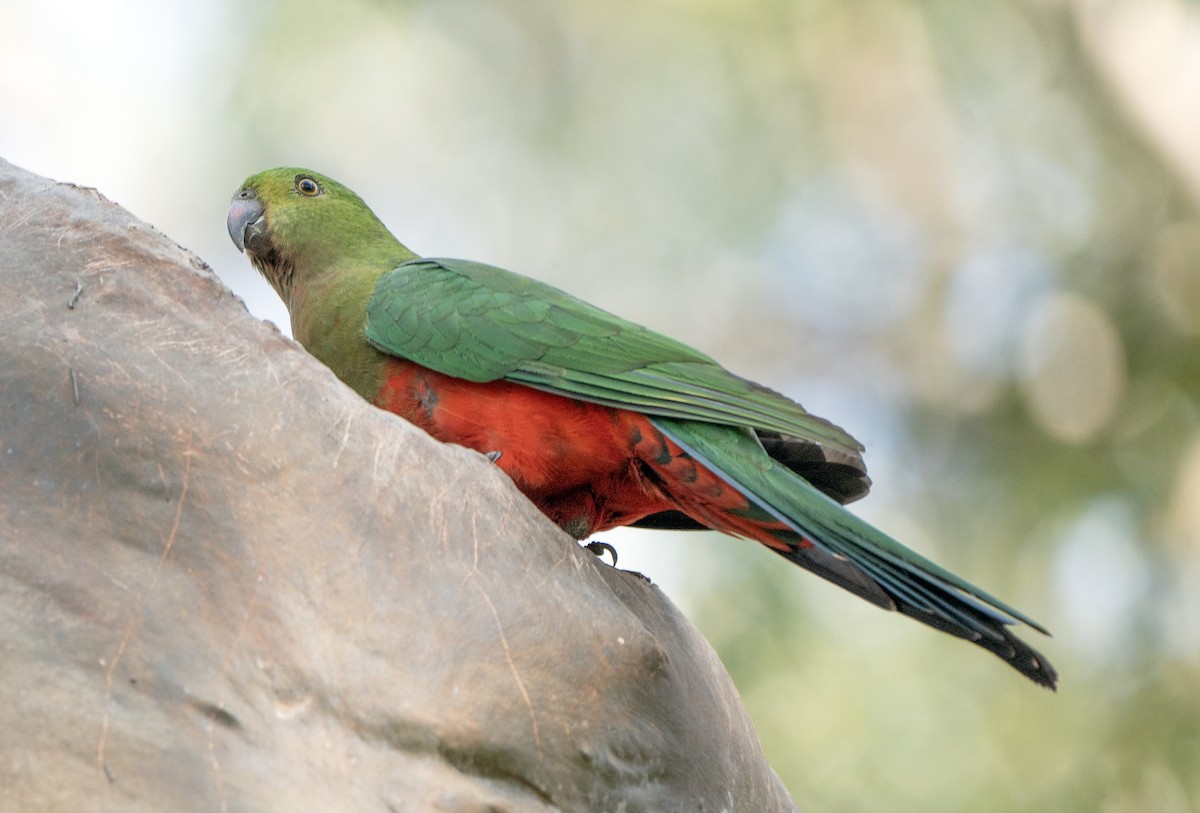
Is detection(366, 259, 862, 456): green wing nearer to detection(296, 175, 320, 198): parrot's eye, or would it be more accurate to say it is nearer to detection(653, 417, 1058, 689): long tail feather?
detection(653, 417, 1058, 689): long tail feather

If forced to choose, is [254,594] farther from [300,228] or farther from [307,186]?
[307,186]

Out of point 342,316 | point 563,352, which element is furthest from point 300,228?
point 563,352

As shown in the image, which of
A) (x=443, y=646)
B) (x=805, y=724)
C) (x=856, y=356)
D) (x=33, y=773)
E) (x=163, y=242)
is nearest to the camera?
(x=33, y=773)

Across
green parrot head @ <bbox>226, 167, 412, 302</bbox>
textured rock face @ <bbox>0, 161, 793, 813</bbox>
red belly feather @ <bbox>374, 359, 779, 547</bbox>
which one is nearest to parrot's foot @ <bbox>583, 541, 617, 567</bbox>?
red belly feather @ <bbox>374, 359, 779, 547</bbox>

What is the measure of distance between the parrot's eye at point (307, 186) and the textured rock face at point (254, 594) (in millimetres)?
1779

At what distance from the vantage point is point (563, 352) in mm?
4191

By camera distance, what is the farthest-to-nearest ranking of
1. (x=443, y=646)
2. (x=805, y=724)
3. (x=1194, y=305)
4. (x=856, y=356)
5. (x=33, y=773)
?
(x=856, y=356)
(x=1194, y=305)
(x=805, y=724)
(x=443, y=646)
(x=33, y=773)

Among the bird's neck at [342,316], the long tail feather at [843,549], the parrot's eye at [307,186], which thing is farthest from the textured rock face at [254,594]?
the parrot's eye at [307,186]

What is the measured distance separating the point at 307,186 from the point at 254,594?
278 cm

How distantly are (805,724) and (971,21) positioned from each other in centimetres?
510

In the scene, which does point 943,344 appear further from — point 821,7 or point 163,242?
point 163,242

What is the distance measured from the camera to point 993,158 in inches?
369

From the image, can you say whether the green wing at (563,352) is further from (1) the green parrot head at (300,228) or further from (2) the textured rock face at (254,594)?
(2) the textured rock face at (254,594)

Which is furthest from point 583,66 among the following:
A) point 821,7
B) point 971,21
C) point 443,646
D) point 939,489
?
point 443,646
